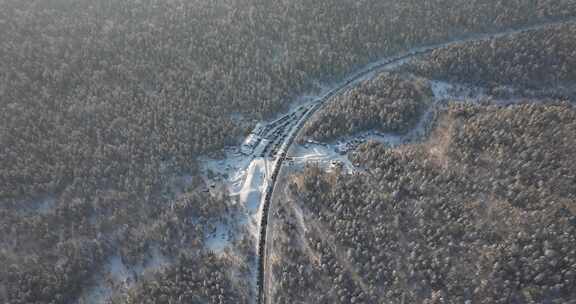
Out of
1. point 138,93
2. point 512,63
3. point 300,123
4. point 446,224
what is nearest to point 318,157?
point 300,123

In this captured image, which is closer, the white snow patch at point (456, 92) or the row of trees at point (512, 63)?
the white snow patch at point (456, 92)

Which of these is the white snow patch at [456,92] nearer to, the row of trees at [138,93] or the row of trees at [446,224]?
the row of trees at [446,224]

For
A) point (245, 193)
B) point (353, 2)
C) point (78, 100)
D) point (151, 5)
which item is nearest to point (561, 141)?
point (245, 193)

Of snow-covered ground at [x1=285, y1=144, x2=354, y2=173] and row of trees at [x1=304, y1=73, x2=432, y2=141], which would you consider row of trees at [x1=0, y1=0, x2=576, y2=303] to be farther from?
snow-covered ground at [x1=285, y1=144, x2=354, y2=173]

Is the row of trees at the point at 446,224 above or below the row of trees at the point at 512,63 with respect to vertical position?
below

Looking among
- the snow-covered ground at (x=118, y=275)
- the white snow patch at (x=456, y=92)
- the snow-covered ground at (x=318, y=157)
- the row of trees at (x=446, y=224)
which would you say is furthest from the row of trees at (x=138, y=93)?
the white snow patch at (x=456, y=92)

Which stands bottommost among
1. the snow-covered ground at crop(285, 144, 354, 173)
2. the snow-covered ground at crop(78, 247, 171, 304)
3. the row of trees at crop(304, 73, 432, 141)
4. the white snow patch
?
the snow-covered ground at crop(78, 247, 171, 304)

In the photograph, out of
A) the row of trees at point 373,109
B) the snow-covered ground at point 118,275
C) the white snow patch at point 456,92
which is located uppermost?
the white snow patch at point 456,92

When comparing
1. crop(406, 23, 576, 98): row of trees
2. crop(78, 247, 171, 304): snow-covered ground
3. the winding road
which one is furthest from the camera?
crop(406, 23, 576, 98): row of trees

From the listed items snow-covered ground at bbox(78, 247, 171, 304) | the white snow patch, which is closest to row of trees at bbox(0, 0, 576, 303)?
snow-covered ground at bbox(78, 247, 171, 304)

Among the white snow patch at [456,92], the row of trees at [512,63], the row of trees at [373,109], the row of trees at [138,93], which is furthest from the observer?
the row of trees at [512,63]
